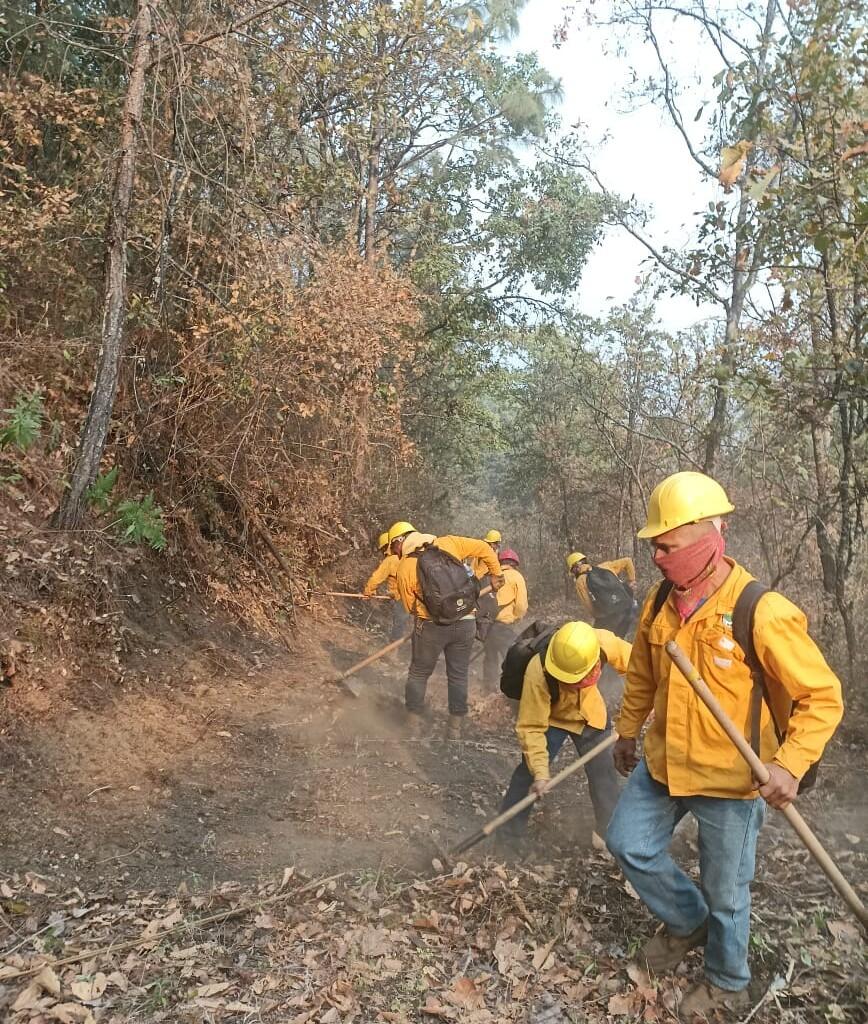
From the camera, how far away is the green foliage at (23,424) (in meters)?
6.72

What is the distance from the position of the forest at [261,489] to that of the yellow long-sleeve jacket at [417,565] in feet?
4.39

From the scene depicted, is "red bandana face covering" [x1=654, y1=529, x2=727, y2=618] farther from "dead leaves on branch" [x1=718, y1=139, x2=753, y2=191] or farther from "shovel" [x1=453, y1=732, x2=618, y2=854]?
"dead leaves on branch" [x1=718, y1=139, x2=753, y2=191]

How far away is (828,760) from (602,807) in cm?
247

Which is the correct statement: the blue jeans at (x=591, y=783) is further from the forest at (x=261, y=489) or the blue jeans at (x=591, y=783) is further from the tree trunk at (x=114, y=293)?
the tree trunk at (x=114, y=293)

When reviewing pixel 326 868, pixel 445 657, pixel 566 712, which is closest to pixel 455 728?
pixel 445 657

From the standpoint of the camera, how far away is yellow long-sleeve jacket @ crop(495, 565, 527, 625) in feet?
34.6

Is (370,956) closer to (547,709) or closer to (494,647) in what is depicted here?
(547,709)

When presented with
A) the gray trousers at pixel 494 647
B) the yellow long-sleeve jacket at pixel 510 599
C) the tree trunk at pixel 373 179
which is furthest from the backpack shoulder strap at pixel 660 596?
the tree trunk at pixel 373 179

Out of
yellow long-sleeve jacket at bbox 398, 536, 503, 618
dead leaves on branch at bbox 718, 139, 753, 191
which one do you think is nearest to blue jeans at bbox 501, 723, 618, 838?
yellow long-sleeve jacket at bbox 398, 536, 503, 618

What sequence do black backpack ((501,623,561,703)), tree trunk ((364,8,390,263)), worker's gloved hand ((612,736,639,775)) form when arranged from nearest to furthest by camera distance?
worker's gloved hand ((612,736,639,775)), black backpack ((501,623,561,703)), tree trunk ((364,8,390,263))

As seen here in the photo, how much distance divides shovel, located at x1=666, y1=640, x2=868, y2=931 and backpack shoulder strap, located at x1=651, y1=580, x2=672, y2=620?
295mm

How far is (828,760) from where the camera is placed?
6.47 meters

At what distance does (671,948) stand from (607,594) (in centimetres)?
634

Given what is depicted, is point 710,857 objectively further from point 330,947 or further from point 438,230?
point 438,230
